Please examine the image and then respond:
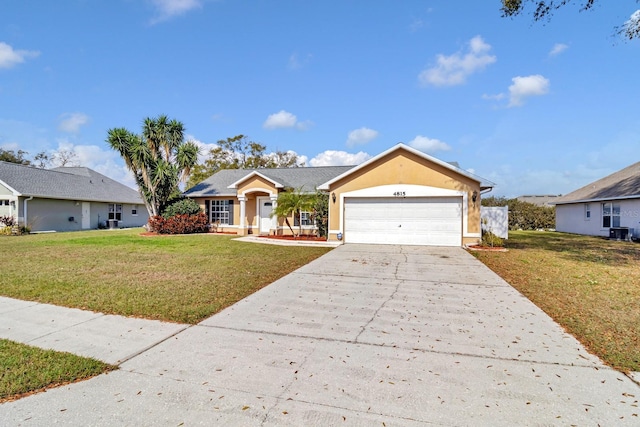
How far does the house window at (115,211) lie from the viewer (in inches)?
1166

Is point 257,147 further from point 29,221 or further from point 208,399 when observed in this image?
point 208,399

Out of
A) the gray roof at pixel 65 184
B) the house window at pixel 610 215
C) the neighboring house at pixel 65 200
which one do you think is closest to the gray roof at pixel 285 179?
the gray roof at pixel 65 184

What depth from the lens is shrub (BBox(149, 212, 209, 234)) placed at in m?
21.3

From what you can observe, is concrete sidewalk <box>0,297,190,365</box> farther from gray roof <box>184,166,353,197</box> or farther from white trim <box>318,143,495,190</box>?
gray roof <box>184,166,353,197</box>

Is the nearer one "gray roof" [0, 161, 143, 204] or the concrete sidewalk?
the concrete sidewalk

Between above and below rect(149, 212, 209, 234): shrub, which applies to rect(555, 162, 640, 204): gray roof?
above

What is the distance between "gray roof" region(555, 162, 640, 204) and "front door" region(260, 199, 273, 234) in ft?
66.0

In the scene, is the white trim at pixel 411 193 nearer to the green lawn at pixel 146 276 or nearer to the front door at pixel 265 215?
the green lawn at pixel 146 276

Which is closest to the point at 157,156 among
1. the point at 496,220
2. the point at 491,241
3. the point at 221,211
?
the point at 221,211

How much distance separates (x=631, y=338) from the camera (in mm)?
4676

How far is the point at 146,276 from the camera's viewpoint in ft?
28.1

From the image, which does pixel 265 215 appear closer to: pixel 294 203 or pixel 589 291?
pixel 294 203

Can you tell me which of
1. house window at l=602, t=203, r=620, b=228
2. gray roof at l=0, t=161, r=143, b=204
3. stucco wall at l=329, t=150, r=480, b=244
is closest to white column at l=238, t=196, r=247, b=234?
stucco wall at l=329, t=150, r=480, b=244

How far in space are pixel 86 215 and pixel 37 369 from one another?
28.2 m
